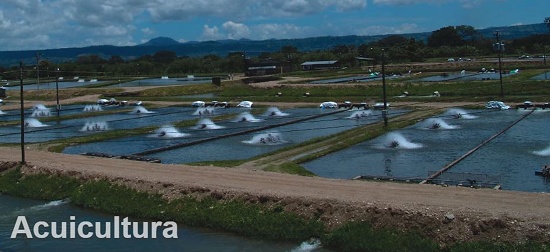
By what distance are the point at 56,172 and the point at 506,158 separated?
19.9m

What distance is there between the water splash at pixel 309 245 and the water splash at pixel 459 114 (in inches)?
1131

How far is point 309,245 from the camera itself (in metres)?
17.4

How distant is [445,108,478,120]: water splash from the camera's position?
4378 cm

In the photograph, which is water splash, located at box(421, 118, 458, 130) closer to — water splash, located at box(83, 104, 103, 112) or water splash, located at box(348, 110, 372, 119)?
water splash, located at box(348, 110, 372, 119)

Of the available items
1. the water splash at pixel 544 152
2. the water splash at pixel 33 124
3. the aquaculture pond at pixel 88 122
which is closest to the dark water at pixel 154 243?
the water splash at pixel 544 152

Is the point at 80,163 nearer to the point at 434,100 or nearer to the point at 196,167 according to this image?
the point at 196,167

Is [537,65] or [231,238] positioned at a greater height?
[537,65]

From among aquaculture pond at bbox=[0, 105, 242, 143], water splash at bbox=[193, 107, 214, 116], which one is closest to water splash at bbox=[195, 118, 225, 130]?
aquaculture pond at bbox=[0, 105, 242, 143]

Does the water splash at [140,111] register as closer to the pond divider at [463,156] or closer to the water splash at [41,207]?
the pond divider at [463,156]

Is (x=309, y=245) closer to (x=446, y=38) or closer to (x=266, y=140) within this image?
(x=266, y=140)

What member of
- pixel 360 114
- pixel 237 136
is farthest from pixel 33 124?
pixel 360 114

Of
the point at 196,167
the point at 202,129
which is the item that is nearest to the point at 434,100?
the point at 202,129

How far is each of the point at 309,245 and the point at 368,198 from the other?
116 inches

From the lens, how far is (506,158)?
1106 inches
